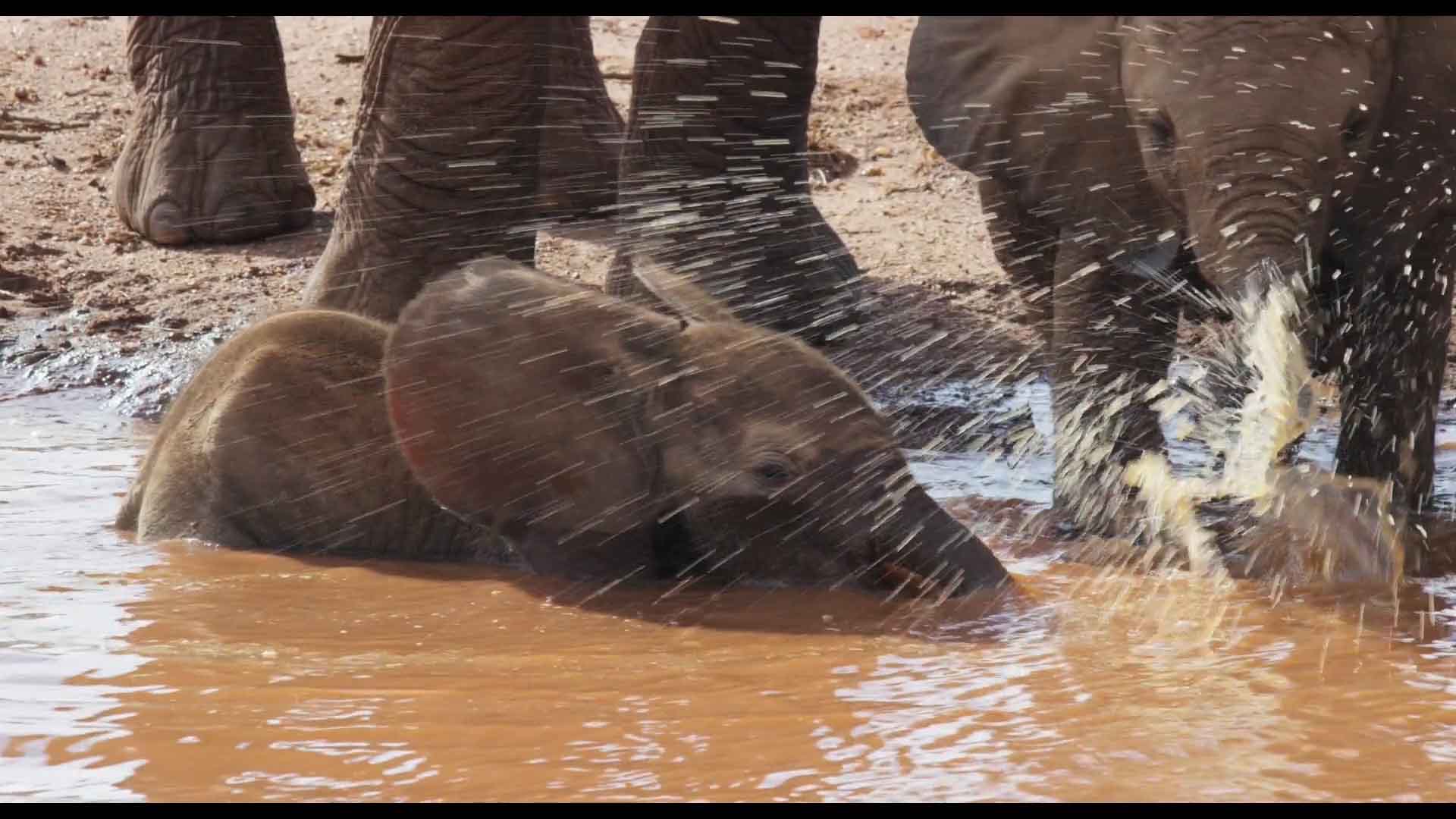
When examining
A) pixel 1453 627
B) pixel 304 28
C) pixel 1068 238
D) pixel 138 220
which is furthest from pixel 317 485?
pixel 304 28

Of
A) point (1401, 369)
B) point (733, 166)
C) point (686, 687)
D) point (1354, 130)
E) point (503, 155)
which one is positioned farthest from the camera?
point (733, 166)

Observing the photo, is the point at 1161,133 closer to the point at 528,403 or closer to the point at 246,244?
the point at 528,403

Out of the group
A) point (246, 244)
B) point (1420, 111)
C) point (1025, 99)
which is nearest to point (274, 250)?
point (246, 244)

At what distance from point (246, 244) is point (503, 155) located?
140cm

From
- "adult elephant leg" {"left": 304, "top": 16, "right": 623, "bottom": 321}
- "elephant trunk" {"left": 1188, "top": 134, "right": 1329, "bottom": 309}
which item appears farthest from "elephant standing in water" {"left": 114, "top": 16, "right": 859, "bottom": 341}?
"elephant trunk" {"left": 1188, "top": 134, "right": 1329, "bottom": 309}

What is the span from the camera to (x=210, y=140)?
5617mm

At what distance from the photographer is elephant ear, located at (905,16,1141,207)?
137 inches

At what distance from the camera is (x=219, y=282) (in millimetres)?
5348

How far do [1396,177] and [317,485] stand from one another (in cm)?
162

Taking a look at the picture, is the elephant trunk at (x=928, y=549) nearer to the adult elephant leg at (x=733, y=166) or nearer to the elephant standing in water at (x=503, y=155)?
the elephant standing in water at (x=503, y=155)

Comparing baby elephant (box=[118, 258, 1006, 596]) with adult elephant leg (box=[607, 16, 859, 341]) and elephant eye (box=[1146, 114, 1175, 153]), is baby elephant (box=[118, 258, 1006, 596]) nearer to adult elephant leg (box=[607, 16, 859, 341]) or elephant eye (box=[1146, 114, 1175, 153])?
elephant eye (box=[1146, 114, 1175, 153])

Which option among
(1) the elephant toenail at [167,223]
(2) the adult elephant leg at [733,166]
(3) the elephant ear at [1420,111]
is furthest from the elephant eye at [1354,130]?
(1) the elephant toenail at [167,223]

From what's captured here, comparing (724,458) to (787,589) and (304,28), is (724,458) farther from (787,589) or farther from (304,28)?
(304,28)

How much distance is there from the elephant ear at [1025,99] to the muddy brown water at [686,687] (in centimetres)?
61
